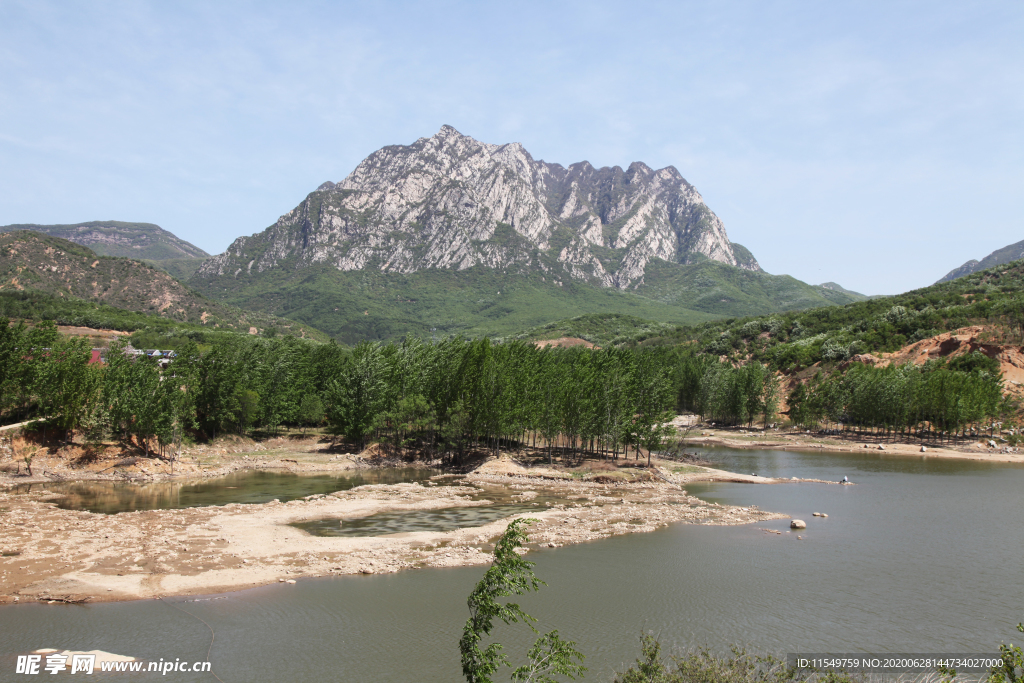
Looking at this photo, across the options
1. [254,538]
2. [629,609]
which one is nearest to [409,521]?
[254,538]

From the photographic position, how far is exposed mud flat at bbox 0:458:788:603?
25188mm

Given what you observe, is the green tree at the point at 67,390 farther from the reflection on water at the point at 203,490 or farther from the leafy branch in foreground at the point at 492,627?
the leafy branch in foreground at the point at 492,627

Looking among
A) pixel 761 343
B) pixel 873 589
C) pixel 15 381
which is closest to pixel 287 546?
pixel 873 589

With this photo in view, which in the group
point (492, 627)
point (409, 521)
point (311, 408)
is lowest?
point (409, 521)

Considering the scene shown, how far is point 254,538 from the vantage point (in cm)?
3219

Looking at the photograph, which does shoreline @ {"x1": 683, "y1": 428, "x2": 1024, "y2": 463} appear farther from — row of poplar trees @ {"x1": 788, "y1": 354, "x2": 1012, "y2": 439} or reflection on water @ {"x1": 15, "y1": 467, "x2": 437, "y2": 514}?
reflection on water @ {"x1": 15, "y1": 467, "x2": 437, "y2": 514}

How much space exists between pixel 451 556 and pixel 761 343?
139041 mm

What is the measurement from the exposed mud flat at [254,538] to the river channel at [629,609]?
4.80 ft

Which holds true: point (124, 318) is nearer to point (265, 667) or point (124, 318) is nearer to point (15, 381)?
point (15, 381)

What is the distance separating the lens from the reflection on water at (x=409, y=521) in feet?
116

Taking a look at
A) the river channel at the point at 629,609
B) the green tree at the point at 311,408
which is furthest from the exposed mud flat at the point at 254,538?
the green tree at the point at 311,408

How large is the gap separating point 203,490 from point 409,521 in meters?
20.7

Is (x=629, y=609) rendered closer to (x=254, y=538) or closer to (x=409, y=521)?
(x=409, y=521)

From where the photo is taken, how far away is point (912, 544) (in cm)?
3478
